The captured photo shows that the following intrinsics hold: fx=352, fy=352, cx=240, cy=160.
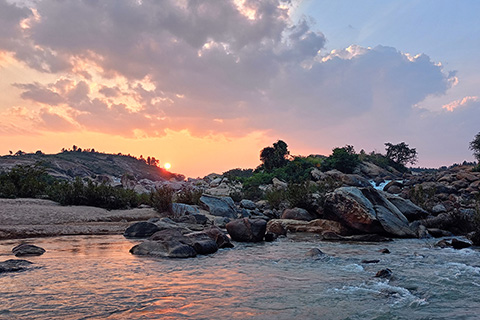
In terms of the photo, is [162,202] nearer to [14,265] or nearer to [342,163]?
[14,265]

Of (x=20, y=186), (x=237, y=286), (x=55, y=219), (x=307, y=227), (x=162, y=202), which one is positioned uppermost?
(x=20, y=186)

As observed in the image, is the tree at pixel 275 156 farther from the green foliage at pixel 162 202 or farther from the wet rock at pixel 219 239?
the wet rock at pixel 219 239

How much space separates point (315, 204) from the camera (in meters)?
19.2

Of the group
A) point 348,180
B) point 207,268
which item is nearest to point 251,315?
point 207,268

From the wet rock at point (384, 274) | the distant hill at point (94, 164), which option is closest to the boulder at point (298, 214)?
the wet rock at point (384, 274)

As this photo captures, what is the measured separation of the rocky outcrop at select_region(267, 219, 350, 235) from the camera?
49.7 feet

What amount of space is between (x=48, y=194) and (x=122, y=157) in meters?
96.1

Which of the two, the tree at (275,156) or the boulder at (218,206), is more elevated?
the tree at (275,156)

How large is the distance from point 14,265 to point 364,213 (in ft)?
40.1

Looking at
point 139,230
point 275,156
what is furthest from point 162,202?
point 275,156

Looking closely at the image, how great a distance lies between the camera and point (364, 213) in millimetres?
14547

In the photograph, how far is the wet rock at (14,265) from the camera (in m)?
6.88

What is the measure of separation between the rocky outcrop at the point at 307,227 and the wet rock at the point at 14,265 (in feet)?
31.6

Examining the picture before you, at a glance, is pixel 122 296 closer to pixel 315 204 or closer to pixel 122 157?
pixel 315 204
